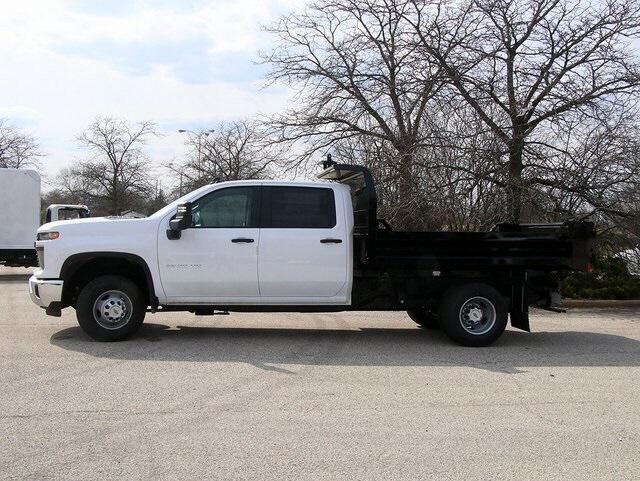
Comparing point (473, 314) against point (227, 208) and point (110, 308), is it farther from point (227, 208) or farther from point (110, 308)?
point (110, 308)

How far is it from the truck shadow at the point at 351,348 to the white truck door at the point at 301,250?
0.68 m

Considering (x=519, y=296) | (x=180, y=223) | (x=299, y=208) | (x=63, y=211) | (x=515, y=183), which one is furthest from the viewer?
(x=63, y=211)

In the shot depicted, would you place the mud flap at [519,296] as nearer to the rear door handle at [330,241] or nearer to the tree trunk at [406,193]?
the rear door handle at [330,241]

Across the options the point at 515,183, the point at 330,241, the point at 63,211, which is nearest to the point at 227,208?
the point at 330,241

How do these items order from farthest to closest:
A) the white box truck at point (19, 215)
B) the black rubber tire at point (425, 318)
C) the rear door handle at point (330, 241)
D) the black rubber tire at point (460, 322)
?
the white box truck at point (19, 215)
the black rubber tire at point (425, 318)
the black rubber tire at point (460, 322)
the rear door handle at point (330, 241)

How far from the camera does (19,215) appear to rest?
19297mm

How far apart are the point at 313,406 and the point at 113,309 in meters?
3.58

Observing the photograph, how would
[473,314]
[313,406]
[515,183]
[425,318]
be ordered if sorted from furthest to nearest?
[515,183]
[425,318]
[473,314]
[313,406]

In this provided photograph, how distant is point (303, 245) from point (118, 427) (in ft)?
11.8

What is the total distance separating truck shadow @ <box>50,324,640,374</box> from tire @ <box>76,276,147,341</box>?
17 cm

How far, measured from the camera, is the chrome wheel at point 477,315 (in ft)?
26.4

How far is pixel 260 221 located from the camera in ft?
25.9

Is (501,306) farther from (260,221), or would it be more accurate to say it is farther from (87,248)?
(87,248)

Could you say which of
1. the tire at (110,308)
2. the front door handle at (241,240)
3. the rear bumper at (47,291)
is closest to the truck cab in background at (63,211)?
the rear bumper at (47,291)
